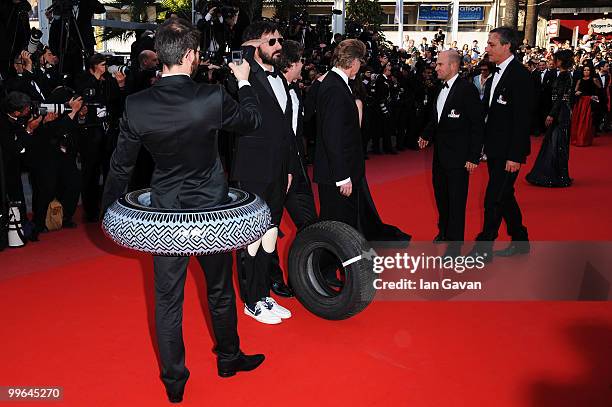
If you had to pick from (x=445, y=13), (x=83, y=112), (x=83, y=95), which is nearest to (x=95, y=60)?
(x=83, y=95)

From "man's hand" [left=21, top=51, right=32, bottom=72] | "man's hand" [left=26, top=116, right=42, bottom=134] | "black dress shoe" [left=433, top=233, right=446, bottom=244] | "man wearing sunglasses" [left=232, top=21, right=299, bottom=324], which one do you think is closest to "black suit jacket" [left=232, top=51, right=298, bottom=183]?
"man wearing sunglasses" [left=232, top=21, right=299, bottom=324]

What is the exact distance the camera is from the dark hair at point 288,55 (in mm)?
4128

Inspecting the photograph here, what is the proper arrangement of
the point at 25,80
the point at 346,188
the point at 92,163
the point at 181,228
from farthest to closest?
the point at 92,163, the point at 25,80, the point at 346,188, the point at 181,228

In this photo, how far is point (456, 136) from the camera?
509cm

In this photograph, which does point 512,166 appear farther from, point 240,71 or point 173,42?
point 173,42

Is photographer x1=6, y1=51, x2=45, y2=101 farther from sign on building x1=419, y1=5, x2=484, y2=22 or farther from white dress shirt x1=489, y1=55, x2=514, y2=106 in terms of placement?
sign on building x1=419, y1=5, x2=484, y2=22

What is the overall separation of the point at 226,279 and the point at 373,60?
34.2 ft

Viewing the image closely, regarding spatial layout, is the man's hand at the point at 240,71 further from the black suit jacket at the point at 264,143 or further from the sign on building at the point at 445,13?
the sign on building at the point at 445,13

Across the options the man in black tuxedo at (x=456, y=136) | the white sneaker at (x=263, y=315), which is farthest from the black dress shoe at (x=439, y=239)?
the white sneaker at (x=263, y=315)

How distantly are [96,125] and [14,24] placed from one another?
5.99 ft

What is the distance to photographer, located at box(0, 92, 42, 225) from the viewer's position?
564cm

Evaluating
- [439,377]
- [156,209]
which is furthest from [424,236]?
[156,209]

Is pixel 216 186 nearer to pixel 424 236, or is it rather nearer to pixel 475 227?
pixel 424 236

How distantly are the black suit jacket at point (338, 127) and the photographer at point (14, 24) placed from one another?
14.0 ft
